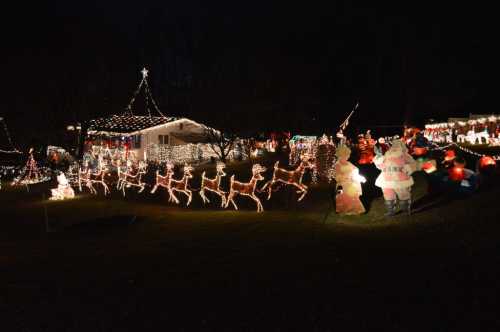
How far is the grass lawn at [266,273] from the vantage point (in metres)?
5.67

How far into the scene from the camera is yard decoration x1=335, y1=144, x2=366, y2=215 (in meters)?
13.1

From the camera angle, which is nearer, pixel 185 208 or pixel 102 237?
pixel 102 237

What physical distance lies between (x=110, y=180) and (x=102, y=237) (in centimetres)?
1699

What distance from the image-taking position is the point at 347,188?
518 inches

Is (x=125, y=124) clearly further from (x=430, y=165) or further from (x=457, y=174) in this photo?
(x=457, y=174)

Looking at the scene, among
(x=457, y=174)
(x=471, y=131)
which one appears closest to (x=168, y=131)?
(x=471, y=131)

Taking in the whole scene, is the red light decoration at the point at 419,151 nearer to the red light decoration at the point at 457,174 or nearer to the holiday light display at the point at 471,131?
the red light decoration at the point at 457,174

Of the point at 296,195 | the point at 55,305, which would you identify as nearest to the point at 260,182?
the point at 296,195

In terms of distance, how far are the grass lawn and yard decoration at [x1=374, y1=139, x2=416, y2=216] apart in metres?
0.52

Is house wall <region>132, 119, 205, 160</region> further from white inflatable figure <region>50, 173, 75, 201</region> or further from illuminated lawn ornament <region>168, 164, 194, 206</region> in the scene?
illuminated lawn ornament <region>168, 164, 194, 206</region>

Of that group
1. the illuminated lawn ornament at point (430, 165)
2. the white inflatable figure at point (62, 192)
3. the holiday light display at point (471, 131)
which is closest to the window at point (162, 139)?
the white inflatable figure at point (62, 192)

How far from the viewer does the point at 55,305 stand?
659 cm

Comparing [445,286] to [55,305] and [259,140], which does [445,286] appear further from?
[259,140]

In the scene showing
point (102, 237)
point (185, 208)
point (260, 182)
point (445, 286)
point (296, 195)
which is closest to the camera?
point (445, 286)
